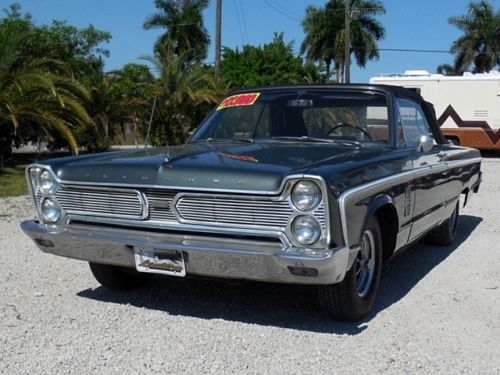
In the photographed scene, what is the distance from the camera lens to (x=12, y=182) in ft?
40.4

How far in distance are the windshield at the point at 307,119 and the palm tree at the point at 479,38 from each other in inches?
1655

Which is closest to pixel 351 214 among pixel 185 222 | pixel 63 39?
pixel 185 222

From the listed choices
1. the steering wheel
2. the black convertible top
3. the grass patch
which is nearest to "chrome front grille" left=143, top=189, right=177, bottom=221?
the steering wheel

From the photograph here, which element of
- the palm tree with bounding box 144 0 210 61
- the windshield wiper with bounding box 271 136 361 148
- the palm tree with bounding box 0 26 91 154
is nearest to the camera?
the windshield wiper with bounding box 271 136 361 148

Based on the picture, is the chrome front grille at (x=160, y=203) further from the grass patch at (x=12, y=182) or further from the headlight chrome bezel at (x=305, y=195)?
the grass patch at (x=12, y=182)

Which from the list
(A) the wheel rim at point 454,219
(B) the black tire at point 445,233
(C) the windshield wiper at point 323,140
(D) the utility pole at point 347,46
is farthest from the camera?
(D) the utility pole at point 347,46

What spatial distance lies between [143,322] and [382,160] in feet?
6.45

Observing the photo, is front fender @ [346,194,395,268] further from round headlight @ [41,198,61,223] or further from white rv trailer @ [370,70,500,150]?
white rv trailer @ [370,70,500,150]

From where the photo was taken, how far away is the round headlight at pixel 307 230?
3.70m

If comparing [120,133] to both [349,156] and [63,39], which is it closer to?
[349,156]

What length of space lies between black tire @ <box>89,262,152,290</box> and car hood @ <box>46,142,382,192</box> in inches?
33.5

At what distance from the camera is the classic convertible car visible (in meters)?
3.72

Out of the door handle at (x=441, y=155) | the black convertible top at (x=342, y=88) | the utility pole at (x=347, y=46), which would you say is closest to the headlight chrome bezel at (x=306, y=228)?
the black convertible top at (x=342, y=88)

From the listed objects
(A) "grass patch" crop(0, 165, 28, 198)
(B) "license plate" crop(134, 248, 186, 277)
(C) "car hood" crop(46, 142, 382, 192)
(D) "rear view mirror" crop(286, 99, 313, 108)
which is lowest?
(A) "grass patch" crop(0, 165, 28, 198)
